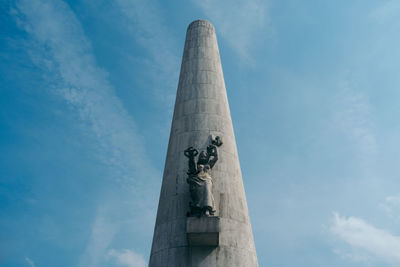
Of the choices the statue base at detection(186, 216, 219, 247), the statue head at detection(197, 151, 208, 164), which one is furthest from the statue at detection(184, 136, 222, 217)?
the statue base at detection(186, 216, 219, 247)

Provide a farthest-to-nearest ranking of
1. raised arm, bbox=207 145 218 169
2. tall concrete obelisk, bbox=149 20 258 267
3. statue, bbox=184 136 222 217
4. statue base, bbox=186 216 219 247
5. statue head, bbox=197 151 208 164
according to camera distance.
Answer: raised arm, bbox=207 145 218 169 < statue head, bbox=197 151 208 164 < statue, bbox=184 136 222 217 < tall concrete obelisk, bbox=149 20 258 267 < statue base, bbox=186 216 219 247

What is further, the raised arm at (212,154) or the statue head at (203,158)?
the raised arm at (212,154)

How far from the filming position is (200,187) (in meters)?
12.6

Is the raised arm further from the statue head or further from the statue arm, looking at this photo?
the statue head

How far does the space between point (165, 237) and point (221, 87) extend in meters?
7.45

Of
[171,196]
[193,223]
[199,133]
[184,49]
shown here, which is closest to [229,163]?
[199,133]

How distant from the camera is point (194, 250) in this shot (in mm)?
12227

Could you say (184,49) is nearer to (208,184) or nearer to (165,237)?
(208,184)

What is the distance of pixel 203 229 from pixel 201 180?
177 cm

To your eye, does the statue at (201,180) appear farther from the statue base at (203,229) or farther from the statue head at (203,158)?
the statue base at (203,229)

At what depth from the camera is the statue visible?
12.4m

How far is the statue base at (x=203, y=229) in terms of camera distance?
38.4 ft

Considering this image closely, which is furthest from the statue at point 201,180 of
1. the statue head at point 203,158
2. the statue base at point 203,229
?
the statue base at point 203,229

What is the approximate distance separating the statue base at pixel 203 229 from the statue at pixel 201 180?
1.20 ft
